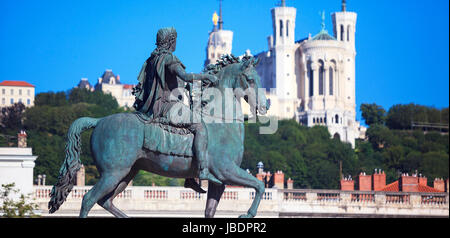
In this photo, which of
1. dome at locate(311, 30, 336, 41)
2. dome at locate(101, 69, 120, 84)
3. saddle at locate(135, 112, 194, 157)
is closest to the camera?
saddle at locate(135, 112, 194, 157)

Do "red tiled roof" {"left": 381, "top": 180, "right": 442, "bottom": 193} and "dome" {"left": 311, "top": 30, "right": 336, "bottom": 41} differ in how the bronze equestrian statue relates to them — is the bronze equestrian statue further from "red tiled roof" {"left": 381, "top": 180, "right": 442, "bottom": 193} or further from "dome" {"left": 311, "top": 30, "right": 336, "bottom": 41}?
"dome" {"left": 311, "top": 30, "right": 336, "bottom": 41}

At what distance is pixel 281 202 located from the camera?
3975 centimetres

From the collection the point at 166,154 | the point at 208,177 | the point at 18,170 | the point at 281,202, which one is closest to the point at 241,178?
the point at 208,177

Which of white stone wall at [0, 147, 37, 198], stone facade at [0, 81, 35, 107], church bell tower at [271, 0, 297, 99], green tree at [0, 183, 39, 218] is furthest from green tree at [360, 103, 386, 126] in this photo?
green tree at [0, 183, 39, 218]

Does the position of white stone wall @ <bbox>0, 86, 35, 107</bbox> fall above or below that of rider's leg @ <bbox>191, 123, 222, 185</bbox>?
above

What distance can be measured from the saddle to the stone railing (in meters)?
19.7

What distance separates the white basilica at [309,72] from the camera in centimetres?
16612

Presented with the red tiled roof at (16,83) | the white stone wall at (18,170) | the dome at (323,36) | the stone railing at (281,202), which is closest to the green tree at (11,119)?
the red tiled roof at (16,83)

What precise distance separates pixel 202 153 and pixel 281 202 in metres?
25.3

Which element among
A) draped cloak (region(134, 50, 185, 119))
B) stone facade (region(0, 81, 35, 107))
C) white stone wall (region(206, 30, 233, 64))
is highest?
white stone wall (region(206, 30, 233, 64))

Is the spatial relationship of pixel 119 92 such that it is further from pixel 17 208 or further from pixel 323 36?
pixel 17 208

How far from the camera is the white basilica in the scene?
166125mm

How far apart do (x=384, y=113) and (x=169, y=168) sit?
139 metres

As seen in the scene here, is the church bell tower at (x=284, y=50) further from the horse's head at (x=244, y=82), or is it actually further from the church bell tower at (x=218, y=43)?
the horse's head at (x=244, y=82)
